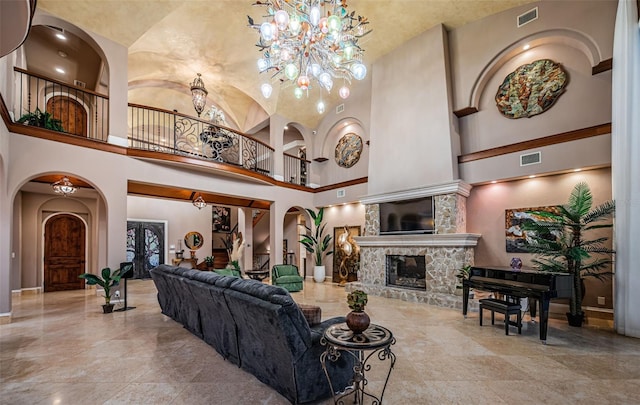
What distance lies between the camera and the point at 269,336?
260 centimetres

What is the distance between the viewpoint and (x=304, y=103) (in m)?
10.2

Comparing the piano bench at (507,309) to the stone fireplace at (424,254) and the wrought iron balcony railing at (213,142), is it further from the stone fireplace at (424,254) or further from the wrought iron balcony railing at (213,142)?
the wrought iron balcony railing at (213,142)

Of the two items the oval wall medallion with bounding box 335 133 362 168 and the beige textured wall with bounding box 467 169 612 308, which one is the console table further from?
the oval wall medallion with bounding box 335 133 362 168

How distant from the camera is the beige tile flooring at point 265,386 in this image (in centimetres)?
271

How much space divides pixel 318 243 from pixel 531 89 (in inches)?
289

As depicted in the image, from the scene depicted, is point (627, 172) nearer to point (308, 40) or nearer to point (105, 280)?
point (308, 40)

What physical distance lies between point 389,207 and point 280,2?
5151 millimetres

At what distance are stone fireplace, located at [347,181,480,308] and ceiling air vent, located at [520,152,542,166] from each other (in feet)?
3.87

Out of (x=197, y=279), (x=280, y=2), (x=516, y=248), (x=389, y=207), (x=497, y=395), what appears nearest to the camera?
(x=497, y=395)

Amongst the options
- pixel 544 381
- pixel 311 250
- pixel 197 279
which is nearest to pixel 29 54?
pixel 197 279

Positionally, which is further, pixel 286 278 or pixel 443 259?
pixel 286 278

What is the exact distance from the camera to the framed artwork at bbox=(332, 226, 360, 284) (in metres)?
9.71

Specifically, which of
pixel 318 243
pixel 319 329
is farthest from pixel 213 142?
pixel 319 329

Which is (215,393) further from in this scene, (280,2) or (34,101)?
(34,101)
